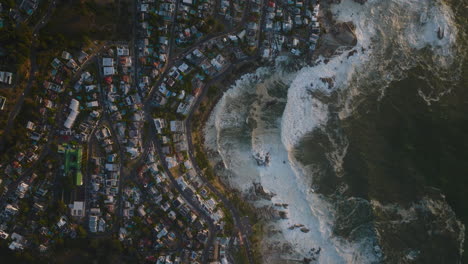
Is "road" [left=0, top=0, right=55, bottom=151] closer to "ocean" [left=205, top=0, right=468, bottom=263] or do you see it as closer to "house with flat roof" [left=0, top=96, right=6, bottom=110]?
"house with flat roof" [left=0, top=96, right=6, bottom=110]

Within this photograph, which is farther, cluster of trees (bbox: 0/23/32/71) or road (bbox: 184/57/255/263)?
road (bbox: 184/57/255/263)

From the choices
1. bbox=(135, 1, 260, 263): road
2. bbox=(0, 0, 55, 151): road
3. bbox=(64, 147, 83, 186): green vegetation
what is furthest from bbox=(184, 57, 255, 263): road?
bbox=(0, 0, 55, 151): road

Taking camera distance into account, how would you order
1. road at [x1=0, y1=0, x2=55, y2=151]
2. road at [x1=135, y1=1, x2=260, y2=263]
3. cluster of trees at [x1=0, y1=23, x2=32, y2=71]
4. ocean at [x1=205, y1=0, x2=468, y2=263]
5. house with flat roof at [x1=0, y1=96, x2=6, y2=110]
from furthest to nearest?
road at [x1=135, y1=1, x2=260, y2=263], ocean at [x1=205, y1=0, x2=468, y2=263], road at [x1=0, y1=0, x2=55, y2=151], house with flat roof at [x1=0, y1=96, x2=6, y2=110], cluster of trees at [x1=0, y1=23, x2=32, y2=71]

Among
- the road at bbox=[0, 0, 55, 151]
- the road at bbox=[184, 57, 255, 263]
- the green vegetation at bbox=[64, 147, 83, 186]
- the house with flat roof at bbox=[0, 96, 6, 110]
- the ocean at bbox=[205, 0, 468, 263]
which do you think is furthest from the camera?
the road at bbox=[184, 57, 255, 263]

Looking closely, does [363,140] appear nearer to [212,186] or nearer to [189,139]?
[212,186]

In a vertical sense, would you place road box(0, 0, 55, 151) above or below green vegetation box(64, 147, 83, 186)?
above

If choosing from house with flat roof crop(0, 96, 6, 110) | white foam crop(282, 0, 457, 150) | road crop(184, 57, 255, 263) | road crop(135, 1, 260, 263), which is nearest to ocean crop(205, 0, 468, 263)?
white foam crop(282, 0, 457, 150)

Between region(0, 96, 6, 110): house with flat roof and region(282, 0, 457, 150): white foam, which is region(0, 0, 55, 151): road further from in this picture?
region(282, 0, 457, 150): white foam

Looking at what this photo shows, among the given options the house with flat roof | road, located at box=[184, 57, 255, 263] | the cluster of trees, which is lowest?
road, located at box=[184, 57, 255, 263]

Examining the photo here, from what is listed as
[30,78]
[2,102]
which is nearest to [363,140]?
[30,78]
